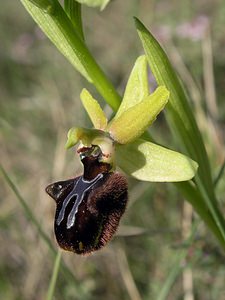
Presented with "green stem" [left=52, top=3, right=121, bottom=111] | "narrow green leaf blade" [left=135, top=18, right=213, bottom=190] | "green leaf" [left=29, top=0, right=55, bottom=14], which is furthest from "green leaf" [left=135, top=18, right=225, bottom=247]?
"green leaf" [left=29, top=0, right=55, bottom=14]

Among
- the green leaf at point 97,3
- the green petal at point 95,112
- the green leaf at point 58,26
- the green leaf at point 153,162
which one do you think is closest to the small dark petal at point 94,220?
the green leaf at point 153,162

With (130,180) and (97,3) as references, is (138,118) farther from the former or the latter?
(130,180)

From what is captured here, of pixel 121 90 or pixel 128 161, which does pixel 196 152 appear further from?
pixel 121 90

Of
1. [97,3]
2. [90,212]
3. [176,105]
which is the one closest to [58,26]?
[97,3]

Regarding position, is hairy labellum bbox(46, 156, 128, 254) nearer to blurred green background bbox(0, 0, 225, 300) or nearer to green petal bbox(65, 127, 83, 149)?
green petal bbox(65, 127, 83, 149)

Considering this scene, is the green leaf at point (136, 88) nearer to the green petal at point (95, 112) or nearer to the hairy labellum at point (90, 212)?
the green petal at point (95, 112)

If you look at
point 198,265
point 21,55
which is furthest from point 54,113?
point 198,265
